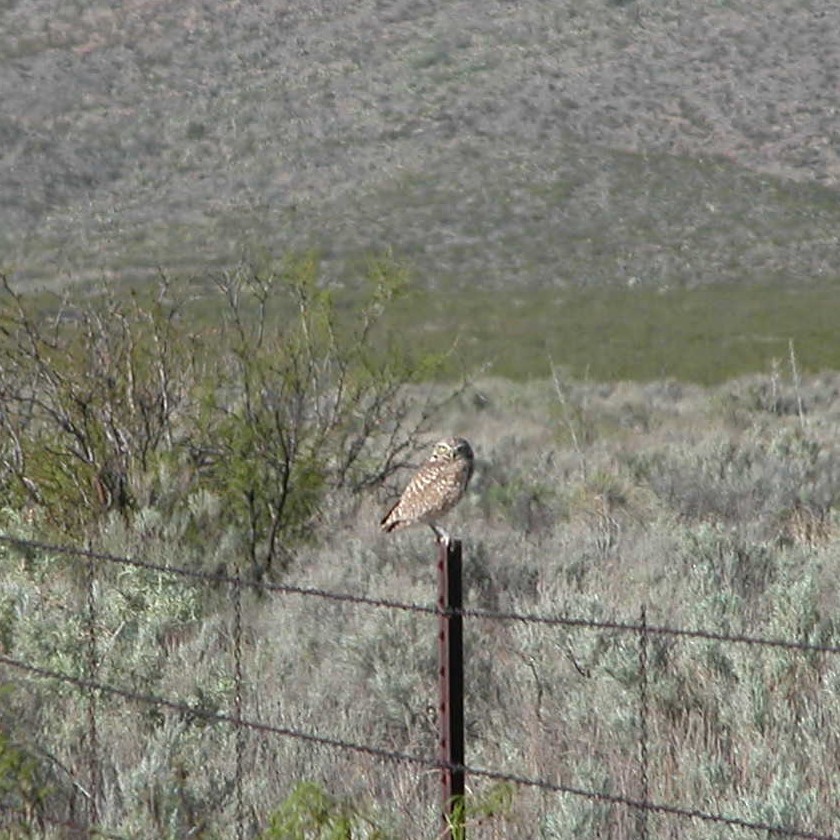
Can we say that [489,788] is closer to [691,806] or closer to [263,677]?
[691,806]

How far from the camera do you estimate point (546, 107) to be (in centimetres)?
5247

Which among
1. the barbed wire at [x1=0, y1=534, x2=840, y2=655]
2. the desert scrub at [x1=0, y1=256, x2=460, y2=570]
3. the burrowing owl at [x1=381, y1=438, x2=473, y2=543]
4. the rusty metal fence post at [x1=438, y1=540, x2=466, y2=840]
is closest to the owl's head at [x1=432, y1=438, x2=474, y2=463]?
the burrowing owl at [x1=381, y1=438, x2=473, y2=543]

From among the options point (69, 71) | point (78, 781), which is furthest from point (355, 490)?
point (69, 71)

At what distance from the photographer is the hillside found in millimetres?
44781

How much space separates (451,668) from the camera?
5.37 meters

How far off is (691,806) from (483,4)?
55.3 metres

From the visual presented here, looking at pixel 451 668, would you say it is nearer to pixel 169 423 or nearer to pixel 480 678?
pixel 480 678

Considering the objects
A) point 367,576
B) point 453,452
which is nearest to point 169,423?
point 367,576

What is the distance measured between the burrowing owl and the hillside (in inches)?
1322

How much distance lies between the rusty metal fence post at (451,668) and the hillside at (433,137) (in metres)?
35.5

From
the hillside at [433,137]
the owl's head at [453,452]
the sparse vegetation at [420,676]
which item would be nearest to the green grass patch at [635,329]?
the hillside at [433,137]

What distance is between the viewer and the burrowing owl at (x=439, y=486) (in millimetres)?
7078

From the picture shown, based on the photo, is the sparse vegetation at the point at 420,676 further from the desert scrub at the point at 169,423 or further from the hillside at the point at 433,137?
the hillside at the point at 433,137

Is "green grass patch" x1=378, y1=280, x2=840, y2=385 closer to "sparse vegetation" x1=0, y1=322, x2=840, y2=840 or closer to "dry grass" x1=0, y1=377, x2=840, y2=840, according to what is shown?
"sparse vegetation" x1=0, y1=322, x2=840, y2=840
